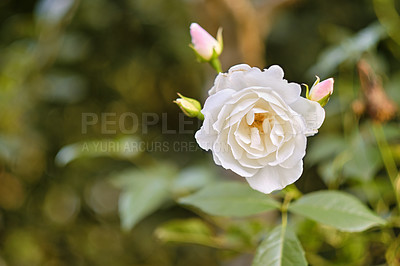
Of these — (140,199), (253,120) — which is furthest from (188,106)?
(140,199)

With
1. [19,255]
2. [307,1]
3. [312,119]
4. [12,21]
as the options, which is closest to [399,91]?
[312,119]

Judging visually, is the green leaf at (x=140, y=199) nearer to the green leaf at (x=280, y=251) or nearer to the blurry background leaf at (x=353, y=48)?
the green leaf at (x=280, y=251)

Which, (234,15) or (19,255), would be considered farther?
(19,255)

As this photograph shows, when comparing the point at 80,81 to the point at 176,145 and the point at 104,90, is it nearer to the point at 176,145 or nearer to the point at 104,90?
the point at 104,90

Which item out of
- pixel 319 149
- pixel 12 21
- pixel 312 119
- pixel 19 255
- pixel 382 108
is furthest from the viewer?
pixel 12 21

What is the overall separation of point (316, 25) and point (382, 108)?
0.80 meters

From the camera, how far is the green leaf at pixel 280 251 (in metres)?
0.46

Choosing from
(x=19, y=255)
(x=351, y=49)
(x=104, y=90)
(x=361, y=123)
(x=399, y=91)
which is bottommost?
(x=19, y=255)

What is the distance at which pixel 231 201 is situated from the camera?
55 centimetres

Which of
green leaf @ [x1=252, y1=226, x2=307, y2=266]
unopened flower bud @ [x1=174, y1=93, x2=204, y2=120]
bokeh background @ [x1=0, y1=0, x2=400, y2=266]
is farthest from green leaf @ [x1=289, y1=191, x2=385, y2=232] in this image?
bokeh background @ [x1=0, y1=0, x2=400, y2=266]

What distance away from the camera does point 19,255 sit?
128 centimetres

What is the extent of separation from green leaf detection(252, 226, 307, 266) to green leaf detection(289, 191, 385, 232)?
4cm

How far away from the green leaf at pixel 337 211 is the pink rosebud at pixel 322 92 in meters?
0.14

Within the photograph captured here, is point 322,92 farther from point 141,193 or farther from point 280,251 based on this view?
point 141,193
